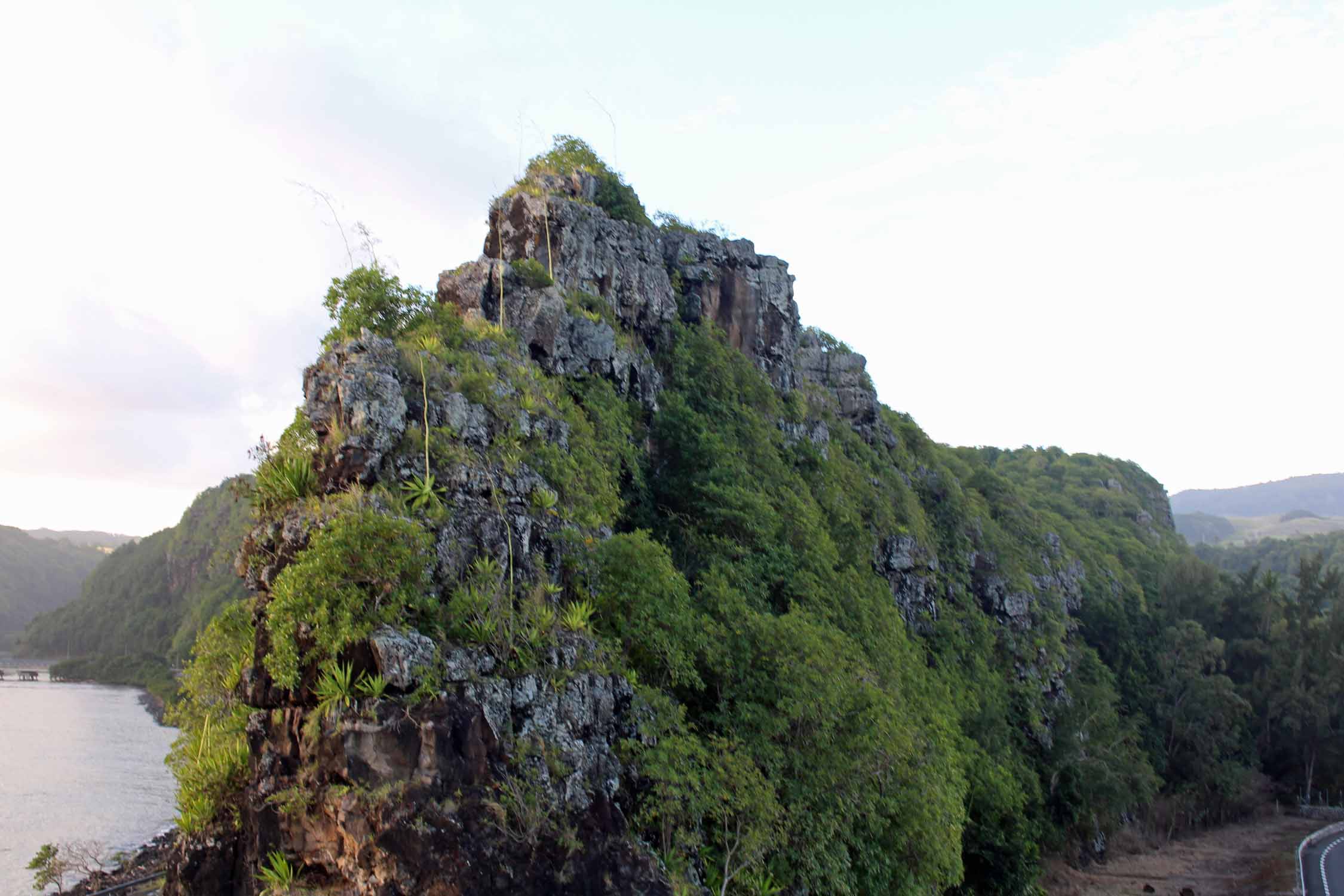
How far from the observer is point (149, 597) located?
120688 mm

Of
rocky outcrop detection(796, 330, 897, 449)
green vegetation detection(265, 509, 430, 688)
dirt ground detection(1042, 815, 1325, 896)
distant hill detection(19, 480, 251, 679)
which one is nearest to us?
green vegetation detection(265, 509, 430, 688)

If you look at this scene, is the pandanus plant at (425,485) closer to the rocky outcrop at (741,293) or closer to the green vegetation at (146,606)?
the rocky outcrop at (741,293)

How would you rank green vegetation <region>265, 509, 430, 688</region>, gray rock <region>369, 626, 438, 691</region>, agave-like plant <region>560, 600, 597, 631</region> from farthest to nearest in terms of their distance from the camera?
agave-like plant <region>560, 600, 597, 631</region>, green vegetation <region>265, 509, 430, 688</region>, gray rock <region>369, 626, 438, 691</region>

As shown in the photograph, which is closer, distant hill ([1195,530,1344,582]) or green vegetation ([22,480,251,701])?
green vegetation ([22,480,251,701])

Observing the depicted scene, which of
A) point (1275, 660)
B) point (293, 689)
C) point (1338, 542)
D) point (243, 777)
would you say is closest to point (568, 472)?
point (293, 689)

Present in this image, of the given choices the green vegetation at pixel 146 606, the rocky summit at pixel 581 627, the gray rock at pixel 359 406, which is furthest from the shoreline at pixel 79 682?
the gray rock at pixel 359 406

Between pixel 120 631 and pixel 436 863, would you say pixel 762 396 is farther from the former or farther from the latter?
pixel 120 631

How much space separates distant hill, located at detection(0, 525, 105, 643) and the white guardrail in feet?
559

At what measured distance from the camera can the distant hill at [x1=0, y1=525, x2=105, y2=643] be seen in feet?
478

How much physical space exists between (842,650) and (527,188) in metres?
18.8

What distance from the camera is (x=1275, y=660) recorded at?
49.4 meters

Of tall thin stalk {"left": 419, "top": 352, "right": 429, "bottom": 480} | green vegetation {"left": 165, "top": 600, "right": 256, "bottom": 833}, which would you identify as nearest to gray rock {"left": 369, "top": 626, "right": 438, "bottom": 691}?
green vegetation {"left": 165, "top": 600, "right": 256, "bottom": 833}

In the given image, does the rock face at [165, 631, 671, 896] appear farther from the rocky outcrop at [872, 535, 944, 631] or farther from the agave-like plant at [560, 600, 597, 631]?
the rocky outcrop at [872, 535, 944, 631]

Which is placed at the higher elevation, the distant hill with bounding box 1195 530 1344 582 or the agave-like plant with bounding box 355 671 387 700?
the agave-like plant with bounding box 355 671 387 700
